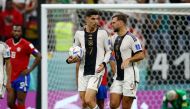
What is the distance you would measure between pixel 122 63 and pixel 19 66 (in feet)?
9.22

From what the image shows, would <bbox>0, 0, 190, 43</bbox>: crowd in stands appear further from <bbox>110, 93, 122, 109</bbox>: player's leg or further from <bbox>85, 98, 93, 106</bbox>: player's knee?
<bbox>85, 98, 93, 106</bbox>: player's knee

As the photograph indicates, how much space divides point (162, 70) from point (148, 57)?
40 centimetres

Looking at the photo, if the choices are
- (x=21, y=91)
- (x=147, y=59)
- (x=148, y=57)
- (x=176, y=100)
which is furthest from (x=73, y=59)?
(x=148, y=57)

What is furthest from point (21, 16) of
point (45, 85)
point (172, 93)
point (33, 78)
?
point (172, 93)

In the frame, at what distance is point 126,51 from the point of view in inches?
536

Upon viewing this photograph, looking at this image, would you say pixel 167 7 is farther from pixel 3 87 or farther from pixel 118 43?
pixel 3 87

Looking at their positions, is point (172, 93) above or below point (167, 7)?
below

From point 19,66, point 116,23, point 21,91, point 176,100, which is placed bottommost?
point 176,100

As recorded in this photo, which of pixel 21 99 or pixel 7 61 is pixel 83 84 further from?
pixel 21 99

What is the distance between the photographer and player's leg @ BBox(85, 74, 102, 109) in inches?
531

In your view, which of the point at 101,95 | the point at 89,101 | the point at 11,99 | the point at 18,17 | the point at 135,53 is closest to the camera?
the point at 89,101

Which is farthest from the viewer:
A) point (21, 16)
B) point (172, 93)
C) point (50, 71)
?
point (21, 16)

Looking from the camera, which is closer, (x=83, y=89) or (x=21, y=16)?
(x=83, y=89)

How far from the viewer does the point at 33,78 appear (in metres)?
17.1
